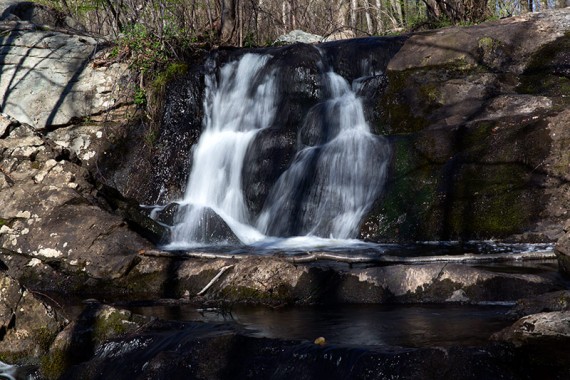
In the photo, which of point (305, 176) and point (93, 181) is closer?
point (93, 181)

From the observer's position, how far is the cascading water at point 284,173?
957cm

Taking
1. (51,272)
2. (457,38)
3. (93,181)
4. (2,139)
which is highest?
(457,38)

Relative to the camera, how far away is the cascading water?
9.57 meters

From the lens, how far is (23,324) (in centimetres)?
512

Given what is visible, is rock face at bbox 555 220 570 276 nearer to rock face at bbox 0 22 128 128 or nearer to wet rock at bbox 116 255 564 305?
wet rock at bbox 116 255 564 305

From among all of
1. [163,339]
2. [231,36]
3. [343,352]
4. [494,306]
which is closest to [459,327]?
[494,306]

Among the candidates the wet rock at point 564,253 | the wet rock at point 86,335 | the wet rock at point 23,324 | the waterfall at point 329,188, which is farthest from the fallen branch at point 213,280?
the wet rock at point 564,253

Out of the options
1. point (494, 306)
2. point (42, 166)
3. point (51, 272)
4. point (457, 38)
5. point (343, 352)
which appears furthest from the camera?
point (457, 38)

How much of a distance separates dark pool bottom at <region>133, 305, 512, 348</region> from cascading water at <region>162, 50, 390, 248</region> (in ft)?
11.1

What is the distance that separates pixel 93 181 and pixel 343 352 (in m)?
5.74

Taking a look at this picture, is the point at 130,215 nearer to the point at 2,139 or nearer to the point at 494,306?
the point at 2,139

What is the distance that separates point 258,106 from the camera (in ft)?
38.9

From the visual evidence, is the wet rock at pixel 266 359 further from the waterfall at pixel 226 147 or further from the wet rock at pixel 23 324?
the waterfall at pixel 226 147

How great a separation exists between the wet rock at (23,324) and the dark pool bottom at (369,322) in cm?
113
